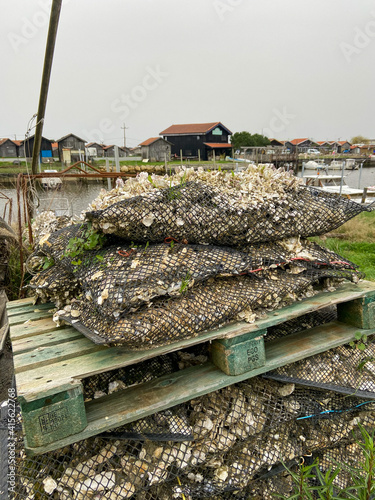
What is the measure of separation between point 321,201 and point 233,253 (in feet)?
2.34

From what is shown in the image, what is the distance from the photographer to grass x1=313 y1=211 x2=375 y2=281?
553cm

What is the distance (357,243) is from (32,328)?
644 cm

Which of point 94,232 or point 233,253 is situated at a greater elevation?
point 94,232

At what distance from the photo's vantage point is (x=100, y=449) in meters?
1.61

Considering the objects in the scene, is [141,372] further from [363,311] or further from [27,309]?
[363,311]

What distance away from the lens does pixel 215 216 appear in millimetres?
1852

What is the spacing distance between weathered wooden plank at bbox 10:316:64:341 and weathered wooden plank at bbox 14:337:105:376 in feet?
0.81

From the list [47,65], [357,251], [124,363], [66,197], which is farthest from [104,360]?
[357,251]

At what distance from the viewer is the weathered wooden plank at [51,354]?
59.3 inches

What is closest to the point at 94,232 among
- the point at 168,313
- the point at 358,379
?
the point at 168,313

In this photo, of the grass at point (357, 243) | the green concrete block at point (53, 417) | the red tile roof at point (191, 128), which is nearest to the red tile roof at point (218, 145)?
the red tile roof at point (191, 128)

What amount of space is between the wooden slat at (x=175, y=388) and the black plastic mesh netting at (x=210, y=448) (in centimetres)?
15

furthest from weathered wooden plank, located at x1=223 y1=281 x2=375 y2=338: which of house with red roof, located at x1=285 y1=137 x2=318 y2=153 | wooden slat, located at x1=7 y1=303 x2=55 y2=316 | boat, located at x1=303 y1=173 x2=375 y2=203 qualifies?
house with red roof, located at x1=285 y1=137 x2=318 y2=153

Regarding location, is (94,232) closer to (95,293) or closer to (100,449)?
(95,293)
